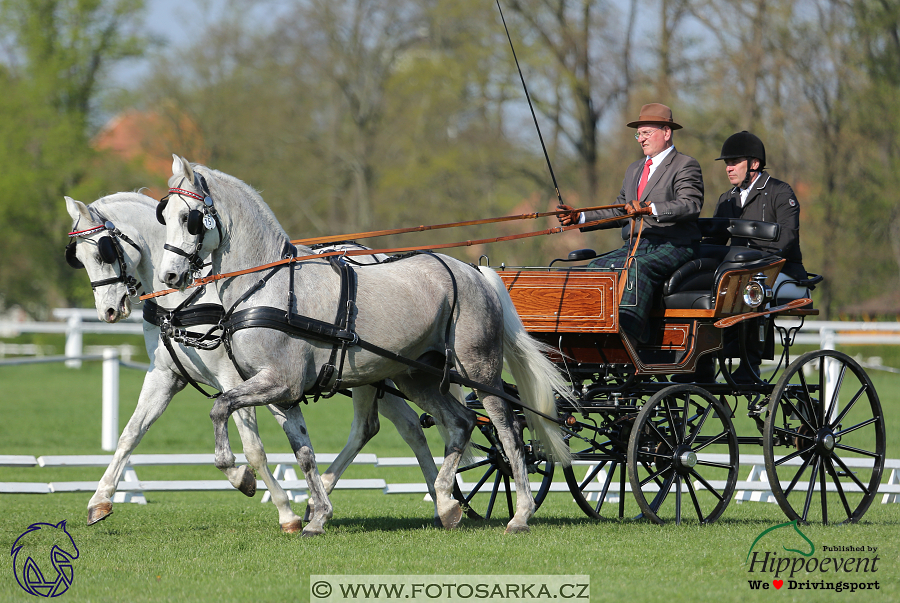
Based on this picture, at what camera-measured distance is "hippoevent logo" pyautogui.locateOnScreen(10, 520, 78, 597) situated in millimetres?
4793

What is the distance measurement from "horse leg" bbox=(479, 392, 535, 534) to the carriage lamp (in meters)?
Answer: 1.73

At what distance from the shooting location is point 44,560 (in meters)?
5.35

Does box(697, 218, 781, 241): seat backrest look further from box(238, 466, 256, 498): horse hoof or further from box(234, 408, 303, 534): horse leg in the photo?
box(238, 466, 256, 498): horse hoof

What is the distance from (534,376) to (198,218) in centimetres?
231

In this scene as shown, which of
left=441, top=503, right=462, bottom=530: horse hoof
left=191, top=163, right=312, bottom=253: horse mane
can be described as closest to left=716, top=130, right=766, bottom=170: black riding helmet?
left=441, top=503, right=462, bottom=530: horse hoof

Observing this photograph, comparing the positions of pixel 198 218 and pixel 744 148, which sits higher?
pixel 744 148

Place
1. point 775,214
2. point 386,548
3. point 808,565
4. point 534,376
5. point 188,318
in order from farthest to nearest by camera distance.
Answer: point 775,214, point 534,376, point 188,318, point 386,548, point 808,565

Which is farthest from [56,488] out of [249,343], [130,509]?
[249,343]

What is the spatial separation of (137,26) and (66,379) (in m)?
17.6

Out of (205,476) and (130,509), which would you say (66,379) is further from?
(130,509)

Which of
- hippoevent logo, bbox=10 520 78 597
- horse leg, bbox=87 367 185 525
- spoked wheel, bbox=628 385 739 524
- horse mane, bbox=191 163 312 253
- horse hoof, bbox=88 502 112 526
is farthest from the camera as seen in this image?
horse leg, bbox=87 367 185 525

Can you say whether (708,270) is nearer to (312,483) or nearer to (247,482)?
(312,483)

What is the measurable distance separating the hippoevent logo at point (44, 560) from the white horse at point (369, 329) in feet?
3.18

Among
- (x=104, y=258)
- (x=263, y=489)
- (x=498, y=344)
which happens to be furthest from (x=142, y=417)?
(x=263, y=489)
